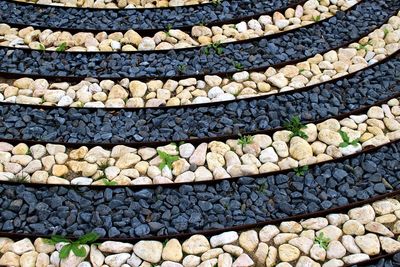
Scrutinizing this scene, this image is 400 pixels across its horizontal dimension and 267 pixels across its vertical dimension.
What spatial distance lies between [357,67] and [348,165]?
59.8 inches

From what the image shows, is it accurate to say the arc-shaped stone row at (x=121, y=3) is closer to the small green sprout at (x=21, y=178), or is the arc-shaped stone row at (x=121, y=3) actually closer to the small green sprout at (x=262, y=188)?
the small green sprout at (x=21, y=178)

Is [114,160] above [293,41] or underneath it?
underneath

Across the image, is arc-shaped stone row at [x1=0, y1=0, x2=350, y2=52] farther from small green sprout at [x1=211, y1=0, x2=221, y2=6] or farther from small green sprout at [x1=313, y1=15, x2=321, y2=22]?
small green sprout at [x1=211, y1=0, x2=221, y2=6]

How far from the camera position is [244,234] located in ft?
17.0

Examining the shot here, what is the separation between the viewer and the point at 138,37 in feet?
23.3

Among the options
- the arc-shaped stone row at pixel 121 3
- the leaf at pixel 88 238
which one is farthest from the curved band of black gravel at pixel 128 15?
the leaf at pixel 88 238

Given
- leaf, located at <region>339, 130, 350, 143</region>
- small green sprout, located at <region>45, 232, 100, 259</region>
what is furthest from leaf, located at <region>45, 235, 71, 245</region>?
leaf, located at <region>339, 130, 350, 143</region>

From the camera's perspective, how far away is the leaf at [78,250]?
494cm

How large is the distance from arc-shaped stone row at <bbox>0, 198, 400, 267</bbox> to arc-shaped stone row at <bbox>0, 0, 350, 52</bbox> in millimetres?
2644

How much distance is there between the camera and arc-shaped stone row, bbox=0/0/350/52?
23.1 feet

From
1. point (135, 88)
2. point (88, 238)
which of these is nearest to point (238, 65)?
point (135, 88)

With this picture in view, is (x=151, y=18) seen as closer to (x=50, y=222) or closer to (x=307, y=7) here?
(x=307, y=7)

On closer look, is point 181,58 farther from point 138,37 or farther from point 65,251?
point 65,251

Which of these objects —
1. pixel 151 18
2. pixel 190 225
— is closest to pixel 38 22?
pixel 151 18
